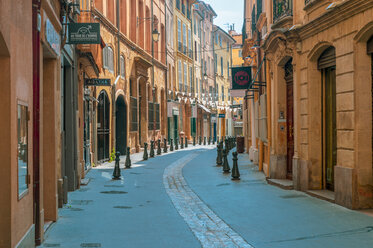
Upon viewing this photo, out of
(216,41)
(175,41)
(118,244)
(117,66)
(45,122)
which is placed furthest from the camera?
(216,41)

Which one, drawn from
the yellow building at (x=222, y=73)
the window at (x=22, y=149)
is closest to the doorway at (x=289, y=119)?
the window at (x=22, y=149)

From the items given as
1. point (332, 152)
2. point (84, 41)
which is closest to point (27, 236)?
point (84, 41)

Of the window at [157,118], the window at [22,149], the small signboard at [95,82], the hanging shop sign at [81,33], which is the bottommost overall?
the window at [22,149]

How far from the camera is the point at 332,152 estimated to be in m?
10.8

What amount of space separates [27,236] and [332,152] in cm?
699

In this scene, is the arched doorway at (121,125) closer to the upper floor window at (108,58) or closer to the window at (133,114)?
the window at (133,114)

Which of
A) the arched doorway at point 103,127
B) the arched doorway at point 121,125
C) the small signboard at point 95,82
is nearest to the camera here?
the small signboard at point 95,82

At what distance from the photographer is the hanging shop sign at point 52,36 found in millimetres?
7367

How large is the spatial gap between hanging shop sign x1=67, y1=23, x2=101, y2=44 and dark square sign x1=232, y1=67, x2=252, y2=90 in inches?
436

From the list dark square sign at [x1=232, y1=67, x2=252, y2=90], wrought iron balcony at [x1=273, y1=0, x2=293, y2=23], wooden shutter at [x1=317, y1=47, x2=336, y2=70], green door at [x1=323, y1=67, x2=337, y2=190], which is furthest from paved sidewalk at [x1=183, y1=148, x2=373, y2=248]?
dark square sign at [x1=232, y1=67, x2=252, y2=90]

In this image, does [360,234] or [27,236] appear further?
[360,234]

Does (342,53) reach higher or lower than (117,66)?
lower

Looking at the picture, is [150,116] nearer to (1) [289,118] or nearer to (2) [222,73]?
(1) [289,118]

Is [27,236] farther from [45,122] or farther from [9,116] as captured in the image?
[45,122]
